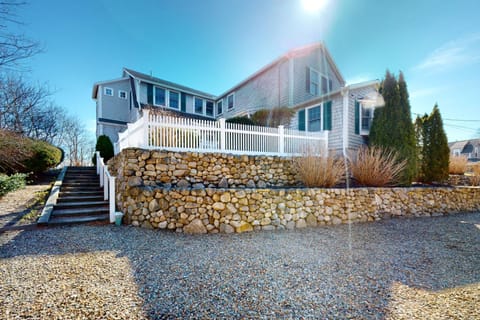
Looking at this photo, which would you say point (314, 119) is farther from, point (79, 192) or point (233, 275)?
point (79, 192)

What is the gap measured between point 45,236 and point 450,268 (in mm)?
7162

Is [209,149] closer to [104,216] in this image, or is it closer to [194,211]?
[194,211]

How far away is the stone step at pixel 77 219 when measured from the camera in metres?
4.73

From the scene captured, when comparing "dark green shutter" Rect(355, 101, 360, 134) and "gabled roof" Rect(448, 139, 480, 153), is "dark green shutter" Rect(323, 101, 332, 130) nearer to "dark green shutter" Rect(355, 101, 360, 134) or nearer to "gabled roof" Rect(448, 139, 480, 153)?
"dark green shutter" Rect(355, 101, 360, 134)

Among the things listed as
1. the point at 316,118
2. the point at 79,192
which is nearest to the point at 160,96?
the point at 79,192

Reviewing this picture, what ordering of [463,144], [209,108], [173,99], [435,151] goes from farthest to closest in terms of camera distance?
[463,144] < [209,108] < [173,99] < [435,151]

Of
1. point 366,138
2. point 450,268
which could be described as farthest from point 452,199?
point 450,268

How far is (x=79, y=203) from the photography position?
5805mm

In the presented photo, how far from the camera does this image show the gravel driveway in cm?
207

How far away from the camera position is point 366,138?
1008cm

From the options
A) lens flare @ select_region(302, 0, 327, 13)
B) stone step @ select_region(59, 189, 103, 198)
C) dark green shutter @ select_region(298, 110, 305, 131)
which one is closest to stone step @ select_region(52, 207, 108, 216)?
stone step @ select_region(59, 189, 103, 198)

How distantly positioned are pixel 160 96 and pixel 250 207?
12.6 metres

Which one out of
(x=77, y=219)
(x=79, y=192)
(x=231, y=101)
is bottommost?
(x=77, y=219)

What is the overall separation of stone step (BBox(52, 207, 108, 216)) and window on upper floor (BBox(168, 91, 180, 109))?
10686 mm
